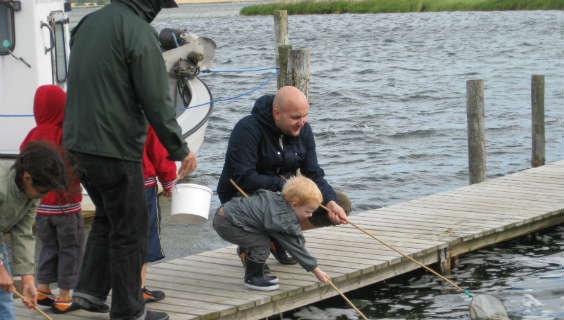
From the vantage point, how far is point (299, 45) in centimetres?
3956

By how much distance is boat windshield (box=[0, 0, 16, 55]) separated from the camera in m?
8.65

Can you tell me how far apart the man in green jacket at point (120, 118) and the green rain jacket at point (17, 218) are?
0.41 meters

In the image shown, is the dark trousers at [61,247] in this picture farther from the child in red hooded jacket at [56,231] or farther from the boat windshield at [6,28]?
the boat windshield at [6,28]

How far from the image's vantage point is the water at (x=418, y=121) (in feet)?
20.5

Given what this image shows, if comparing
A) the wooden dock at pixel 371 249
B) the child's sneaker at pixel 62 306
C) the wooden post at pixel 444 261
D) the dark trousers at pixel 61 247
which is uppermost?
the dark trousers at pixel 61 247

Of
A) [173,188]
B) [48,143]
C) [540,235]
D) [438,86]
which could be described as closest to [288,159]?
[173,188]

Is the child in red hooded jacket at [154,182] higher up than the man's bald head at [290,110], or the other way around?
the man's bald head at [290,110]

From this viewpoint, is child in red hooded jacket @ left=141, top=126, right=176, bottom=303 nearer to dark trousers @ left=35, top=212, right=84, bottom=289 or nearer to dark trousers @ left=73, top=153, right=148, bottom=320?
dark trousers @ left=35, top=212, right=84, bottom=289

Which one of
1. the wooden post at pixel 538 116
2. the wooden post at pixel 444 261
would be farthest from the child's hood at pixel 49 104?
the wooden post at pixel 538 116

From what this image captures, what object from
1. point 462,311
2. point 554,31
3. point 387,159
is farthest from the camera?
point 554,31

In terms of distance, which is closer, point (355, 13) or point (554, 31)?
point (554, 31)

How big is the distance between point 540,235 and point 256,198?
12.1 feet

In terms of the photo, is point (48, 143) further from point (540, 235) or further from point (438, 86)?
point (438, 86)

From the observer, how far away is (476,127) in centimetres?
920
